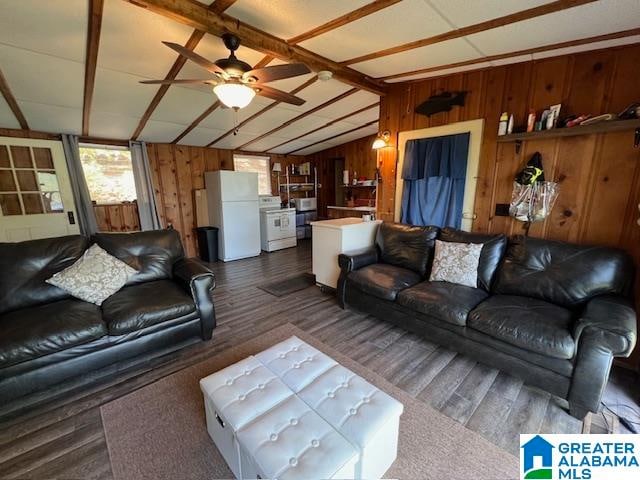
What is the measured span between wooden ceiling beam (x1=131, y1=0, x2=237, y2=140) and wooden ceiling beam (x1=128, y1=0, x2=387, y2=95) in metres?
0.09

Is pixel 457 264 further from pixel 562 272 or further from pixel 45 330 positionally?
pixel 45 330

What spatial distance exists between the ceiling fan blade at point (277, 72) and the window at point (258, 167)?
13.1 ft

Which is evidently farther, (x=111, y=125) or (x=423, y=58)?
(x=111, y=125)

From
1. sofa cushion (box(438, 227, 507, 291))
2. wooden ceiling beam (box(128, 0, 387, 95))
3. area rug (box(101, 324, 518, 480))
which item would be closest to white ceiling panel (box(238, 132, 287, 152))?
wooden ceiling beam (box(128, 0, 387, 95))

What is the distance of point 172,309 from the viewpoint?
2.18 metres

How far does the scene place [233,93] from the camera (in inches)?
83.7

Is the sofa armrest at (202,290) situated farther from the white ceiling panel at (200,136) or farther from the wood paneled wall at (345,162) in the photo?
the wood paneled wall at (345,162)

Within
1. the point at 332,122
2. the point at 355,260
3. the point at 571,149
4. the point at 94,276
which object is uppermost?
the point at 332,122

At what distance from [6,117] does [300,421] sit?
4650mm

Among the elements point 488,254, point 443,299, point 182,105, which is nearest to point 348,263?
point 443,299

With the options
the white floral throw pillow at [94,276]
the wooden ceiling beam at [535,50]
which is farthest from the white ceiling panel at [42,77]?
the wooden ceiling beam at [535,50]

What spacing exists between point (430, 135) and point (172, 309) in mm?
3242

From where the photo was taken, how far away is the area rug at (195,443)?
1325 millimetres

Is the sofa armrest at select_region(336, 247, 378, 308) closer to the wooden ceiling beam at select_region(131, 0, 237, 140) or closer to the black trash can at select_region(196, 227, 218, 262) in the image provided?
the wooden ceiling beam at select_region(131, 0, 237, 140)
